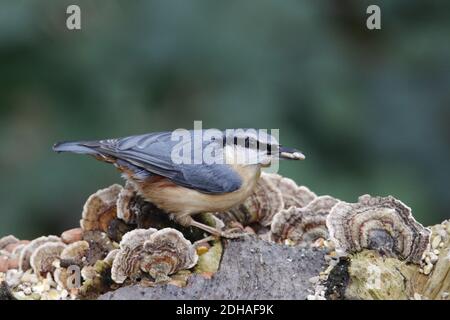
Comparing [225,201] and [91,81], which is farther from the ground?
[91,81]

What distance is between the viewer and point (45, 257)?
3465 mm

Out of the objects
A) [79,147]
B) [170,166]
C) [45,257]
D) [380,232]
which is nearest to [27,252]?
[45,257]

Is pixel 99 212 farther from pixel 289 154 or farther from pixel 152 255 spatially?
pixel 289 154

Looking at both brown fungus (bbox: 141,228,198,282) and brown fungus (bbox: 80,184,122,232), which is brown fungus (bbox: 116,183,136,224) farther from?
brown fungus (bbox: 141,228,198,282)

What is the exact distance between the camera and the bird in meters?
3.81

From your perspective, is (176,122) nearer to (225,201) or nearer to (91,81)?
(91,81)

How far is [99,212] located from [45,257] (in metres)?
0.38

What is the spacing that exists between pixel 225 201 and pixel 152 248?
706 mm

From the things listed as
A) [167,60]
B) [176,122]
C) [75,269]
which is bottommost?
[75,269]

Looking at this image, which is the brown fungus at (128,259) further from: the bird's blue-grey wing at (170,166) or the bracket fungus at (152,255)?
the bird's blue-grey wing at (170,166)

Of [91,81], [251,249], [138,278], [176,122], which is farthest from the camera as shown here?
[176,122]

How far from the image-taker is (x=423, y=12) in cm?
526

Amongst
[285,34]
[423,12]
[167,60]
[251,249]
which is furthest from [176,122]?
[251,249]

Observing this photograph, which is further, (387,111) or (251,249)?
(387,111)
